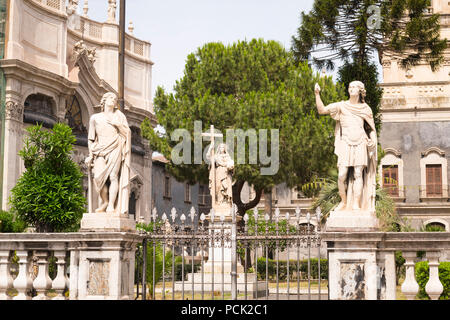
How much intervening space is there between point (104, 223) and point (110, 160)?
1017mm

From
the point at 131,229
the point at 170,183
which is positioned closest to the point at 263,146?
the point at 131,229

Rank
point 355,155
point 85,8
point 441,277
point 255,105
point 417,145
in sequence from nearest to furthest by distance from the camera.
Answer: point 355,155
point 441,277
point 255,105
point 85,8
point 417,145

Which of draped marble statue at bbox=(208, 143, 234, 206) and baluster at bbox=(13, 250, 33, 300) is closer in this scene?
baluster at bbox=(13, 250, 33, 300)

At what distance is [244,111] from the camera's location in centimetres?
2683

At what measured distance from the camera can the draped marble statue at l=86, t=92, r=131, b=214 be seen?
10.1m

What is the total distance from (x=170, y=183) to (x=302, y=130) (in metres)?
20.8

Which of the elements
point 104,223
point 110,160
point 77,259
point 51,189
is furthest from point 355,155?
point 51,189

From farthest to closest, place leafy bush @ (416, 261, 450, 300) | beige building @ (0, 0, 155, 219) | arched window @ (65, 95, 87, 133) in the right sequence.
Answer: arched window @ (65, 95, 87, 133), beige building @ (0, 0, 155, 219), leafy bush @ (416, 261, 450, 300)

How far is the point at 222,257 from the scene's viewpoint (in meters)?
11.1

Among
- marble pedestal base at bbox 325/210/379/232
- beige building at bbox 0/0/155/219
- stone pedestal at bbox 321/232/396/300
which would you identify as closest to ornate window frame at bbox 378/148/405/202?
beige building at bbox 0/0/155/219

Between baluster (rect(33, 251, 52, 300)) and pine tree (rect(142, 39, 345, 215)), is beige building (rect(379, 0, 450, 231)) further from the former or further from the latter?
baluster (rect(33, 251, 52, 300))

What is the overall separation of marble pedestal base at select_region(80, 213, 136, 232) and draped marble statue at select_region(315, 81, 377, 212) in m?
3.40

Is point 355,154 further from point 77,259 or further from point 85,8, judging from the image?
point 85,8
